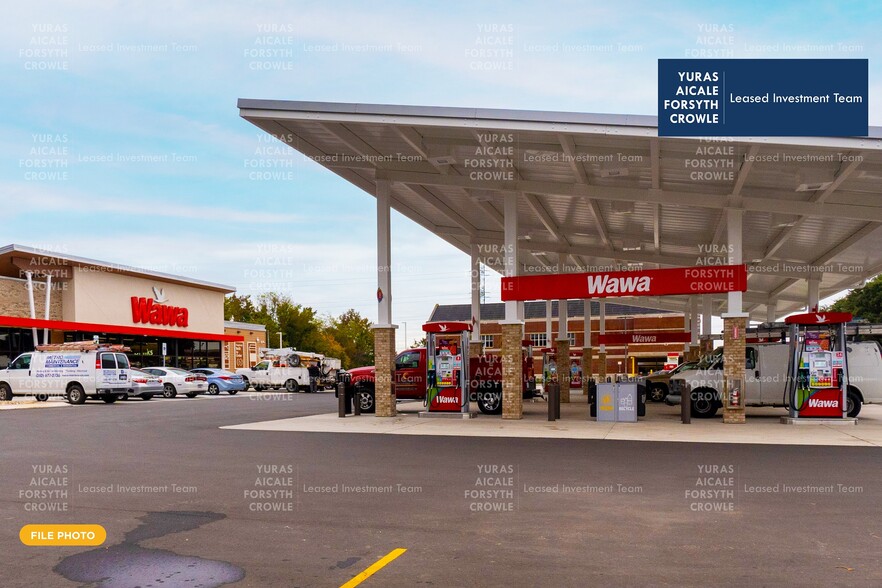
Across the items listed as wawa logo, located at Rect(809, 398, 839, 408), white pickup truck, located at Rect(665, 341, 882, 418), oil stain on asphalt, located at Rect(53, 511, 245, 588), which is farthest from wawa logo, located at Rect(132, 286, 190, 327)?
oil stain on asphalt, located at Rect(53, 511, 245, 588)

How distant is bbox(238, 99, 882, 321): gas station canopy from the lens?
654 inches

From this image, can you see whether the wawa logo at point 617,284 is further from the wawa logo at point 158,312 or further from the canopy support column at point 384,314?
the wawa logo at point 158,312

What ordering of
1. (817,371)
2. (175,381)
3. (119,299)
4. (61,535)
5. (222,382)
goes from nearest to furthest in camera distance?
(61,535) < (817,371) < (175,381) < (222,382) < (119,299)

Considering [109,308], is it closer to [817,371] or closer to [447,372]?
[447,372]

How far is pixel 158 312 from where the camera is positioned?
47750 mm

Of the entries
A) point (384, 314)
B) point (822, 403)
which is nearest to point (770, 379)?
point (822, 403)

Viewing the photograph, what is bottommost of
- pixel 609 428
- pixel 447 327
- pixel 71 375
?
pixel 609 428

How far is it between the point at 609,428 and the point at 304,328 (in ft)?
215

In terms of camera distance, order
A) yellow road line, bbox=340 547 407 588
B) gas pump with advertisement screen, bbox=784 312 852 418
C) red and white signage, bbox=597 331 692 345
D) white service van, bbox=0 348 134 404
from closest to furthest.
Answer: yellow road line, bbox=340 547 407 588 → gas pump with advertisement screen, bbox=784 312 852 418 → white service van, bbox=0 348 134 404 → red and white signage, bbox=597 331 692 345

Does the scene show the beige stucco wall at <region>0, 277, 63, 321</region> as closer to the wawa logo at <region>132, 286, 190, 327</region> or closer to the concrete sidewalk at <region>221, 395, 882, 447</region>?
the wawa logo at <region>132, 286, 190, 327</region>

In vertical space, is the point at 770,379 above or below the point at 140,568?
above

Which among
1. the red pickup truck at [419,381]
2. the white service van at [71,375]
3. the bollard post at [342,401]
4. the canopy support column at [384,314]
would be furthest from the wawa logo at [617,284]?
the white service van at [71,375]

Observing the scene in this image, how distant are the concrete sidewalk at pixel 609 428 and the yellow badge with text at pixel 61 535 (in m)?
10.2

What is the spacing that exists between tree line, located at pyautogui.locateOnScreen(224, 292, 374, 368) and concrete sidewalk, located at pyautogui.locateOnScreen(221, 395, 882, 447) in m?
55.0
